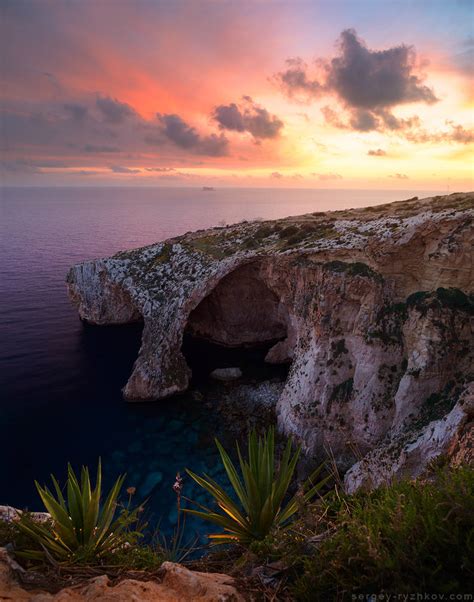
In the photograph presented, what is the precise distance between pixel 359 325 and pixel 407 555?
1692 cm

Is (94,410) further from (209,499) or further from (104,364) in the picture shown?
(209,499)

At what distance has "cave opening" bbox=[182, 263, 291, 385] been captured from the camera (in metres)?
31.6

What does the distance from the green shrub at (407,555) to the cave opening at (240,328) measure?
26.7 m

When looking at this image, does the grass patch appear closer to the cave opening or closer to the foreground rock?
the foreground rock

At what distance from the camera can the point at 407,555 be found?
11.8 ft

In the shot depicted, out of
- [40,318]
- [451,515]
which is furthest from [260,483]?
[40,318]

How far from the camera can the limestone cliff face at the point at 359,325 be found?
15.9m

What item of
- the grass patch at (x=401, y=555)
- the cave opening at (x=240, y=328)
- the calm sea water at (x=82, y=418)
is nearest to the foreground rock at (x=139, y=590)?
the grass patch at (x=401, y=555)

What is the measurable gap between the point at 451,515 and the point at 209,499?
16.4 m

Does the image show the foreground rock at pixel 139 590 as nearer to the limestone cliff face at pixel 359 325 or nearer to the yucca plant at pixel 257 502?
the yucca plant at pixel 257 502

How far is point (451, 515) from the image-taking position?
3.79 meters

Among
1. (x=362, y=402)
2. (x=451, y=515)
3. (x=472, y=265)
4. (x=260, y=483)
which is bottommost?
(x=362, y=402)

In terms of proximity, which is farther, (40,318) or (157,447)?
(40,318)

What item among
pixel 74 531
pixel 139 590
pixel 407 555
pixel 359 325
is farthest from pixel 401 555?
pixel 359 325
